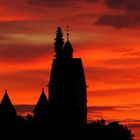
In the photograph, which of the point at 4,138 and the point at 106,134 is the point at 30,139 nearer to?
the point at 4,138

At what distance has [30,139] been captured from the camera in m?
180

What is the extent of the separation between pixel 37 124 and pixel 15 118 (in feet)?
11.5

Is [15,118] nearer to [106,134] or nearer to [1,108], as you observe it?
[1,108]

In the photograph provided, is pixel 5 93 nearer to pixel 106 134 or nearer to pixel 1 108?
pixel 1 108

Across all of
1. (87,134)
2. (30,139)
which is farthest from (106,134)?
(30,139)

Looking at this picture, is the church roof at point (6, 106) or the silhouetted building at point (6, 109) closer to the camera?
the silhouetted building at point (6, 109)

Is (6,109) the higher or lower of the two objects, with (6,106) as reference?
lower

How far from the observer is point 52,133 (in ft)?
616

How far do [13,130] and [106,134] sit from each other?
17.4 meters

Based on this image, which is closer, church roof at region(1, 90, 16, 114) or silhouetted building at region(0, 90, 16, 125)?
silhouetted building at region(0, 90, 16, 125)

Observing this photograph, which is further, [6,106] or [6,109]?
[6,109]

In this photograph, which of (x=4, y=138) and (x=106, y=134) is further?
(x=106, y=134)

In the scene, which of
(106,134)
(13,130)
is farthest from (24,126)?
(106,134)

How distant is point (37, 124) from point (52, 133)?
479 centimetres
